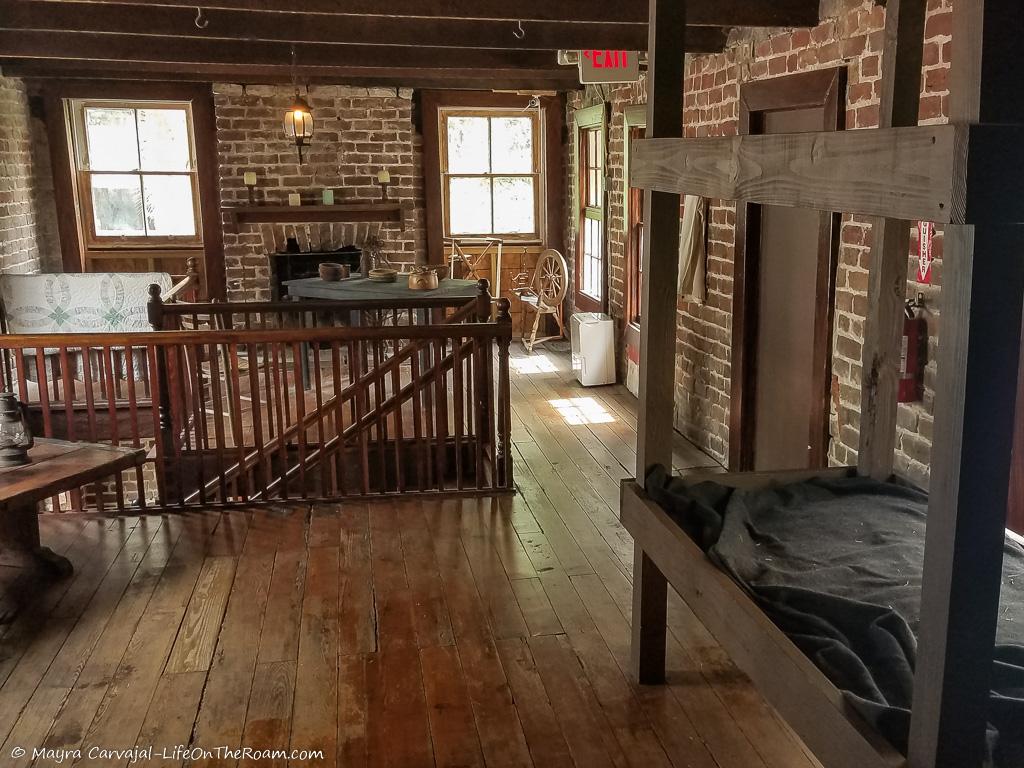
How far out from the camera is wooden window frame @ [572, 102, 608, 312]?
7.32 metres

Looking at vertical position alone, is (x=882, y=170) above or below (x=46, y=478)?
above

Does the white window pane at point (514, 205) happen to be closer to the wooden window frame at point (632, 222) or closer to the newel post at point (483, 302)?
the wooden window frame at point (632, 222)

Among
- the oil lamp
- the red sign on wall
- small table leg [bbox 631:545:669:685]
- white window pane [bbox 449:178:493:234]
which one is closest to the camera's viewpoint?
small table leg [bbox 631:545:669:685]

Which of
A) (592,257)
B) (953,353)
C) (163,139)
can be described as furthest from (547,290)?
(953,353)

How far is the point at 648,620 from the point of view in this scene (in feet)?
8.76

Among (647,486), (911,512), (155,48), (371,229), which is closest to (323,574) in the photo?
(647,486)

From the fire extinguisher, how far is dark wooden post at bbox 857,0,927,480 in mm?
703

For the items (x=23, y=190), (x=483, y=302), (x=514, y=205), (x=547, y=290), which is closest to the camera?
(x=483, y=302)

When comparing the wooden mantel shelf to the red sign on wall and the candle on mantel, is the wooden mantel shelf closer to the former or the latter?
the candle on mantel

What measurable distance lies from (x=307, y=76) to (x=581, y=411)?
387cm

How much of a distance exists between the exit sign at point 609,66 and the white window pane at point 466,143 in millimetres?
3762

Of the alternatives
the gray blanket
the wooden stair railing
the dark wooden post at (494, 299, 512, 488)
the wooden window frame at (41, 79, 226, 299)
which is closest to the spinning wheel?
the wooden window frame at (41, 79, 226, 299)

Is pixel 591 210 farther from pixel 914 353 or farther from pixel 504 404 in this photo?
pixel 914 353

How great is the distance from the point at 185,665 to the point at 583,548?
1639 mm
